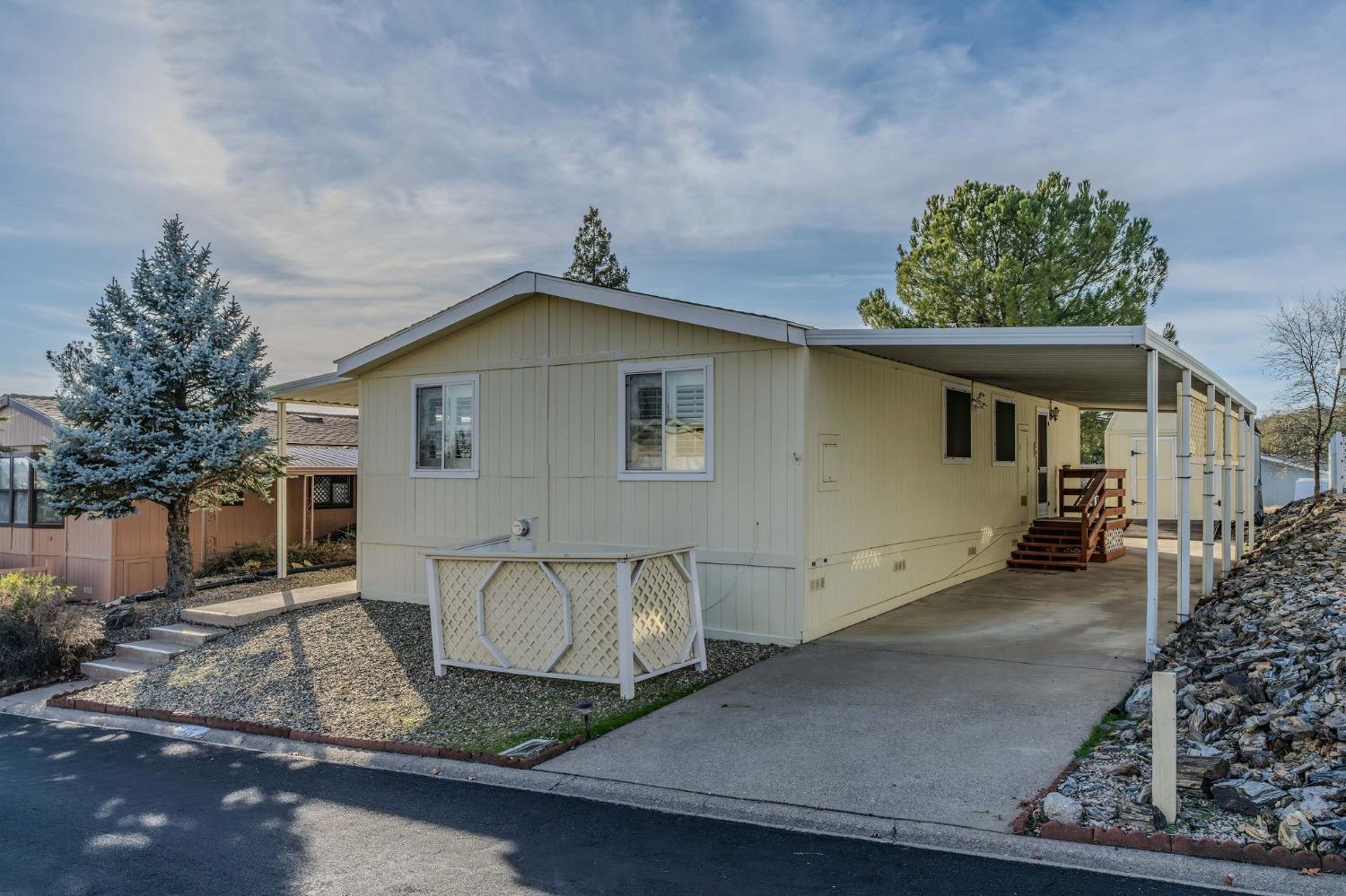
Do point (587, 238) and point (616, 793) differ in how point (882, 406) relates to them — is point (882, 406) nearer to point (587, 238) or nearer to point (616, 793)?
point (616, 793)

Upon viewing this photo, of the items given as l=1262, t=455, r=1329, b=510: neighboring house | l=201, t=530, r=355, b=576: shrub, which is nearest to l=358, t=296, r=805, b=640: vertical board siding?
l=201, t=530, r=355, b=576: shrub

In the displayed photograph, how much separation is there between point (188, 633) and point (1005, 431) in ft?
37.8

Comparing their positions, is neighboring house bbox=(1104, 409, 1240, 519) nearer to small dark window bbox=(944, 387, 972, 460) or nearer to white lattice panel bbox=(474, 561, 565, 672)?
small dark window bbox=(944, 387, 972, 460)

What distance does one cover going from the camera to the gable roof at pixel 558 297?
795cm

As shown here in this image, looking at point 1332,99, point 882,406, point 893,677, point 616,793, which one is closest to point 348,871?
point 616,793

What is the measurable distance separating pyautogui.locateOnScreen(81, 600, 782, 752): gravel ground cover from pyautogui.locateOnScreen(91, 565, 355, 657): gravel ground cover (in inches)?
62.3

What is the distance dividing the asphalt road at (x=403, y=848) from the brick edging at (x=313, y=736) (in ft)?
0.93

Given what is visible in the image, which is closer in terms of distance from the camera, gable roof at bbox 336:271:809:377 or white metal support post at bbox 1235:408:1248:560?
gable roof at bbox 336:271:809:377

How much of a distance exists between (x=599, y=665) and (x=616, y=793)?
192 cm

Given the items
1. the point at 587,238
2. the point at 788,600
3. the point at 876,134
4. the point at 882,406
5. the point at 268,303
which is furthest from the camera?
the point at 587,238

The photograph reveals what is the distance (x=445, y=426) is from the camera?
35.0 ft

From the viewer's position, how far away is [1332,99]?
1245cm

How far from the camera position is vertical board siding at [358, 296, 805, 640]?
8.22 m

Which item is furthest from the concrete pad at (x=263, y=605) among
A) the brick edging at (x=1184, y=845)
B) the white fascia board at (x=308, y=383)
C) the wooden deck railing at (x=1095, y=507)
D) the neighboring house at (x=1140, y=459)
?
the neighboring house at (x=1140, y=459)
